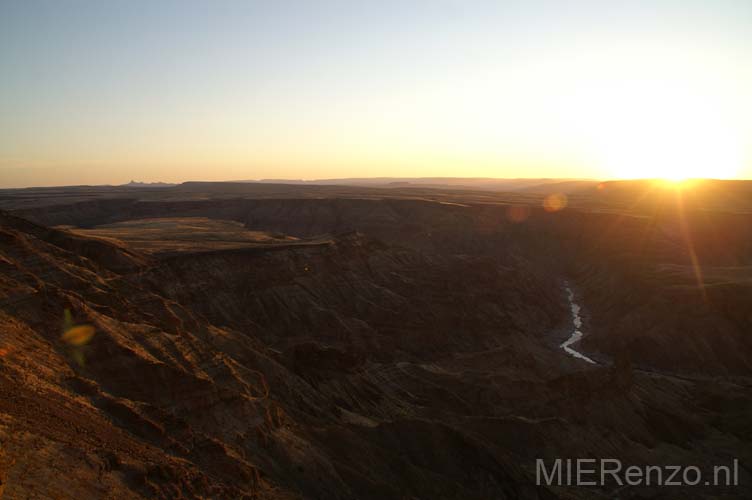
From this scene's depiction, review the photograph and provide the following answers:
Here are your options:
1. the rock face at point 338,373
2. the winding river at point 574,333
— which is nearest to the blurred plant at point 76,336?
the rock face at point 338,373

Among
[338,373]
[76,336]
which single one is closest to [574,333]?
[338,373]

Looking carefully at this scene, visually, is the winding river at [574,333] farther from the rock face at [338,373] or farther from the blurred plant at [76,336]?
the blurred plant at [76,336]

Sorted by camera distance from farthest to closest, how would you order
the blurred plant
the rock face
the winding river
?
the winding river → the blurred plant → the rock face

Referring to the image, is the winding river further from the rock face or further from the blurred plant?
the blurred plant

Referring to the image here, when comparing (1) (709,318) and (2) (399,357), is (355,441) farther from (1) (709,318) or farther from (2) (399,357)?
(1) (709,318)

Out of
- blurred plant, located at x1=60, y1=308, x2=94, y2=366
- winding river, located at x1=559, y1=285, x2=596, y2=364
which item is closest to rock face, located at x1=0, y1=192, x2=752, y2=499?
blurred plant, located at x1=60, y1=308, x2=94, y2=366

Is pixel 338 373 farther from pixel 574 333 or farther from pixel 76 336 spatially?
pixel 574 333
